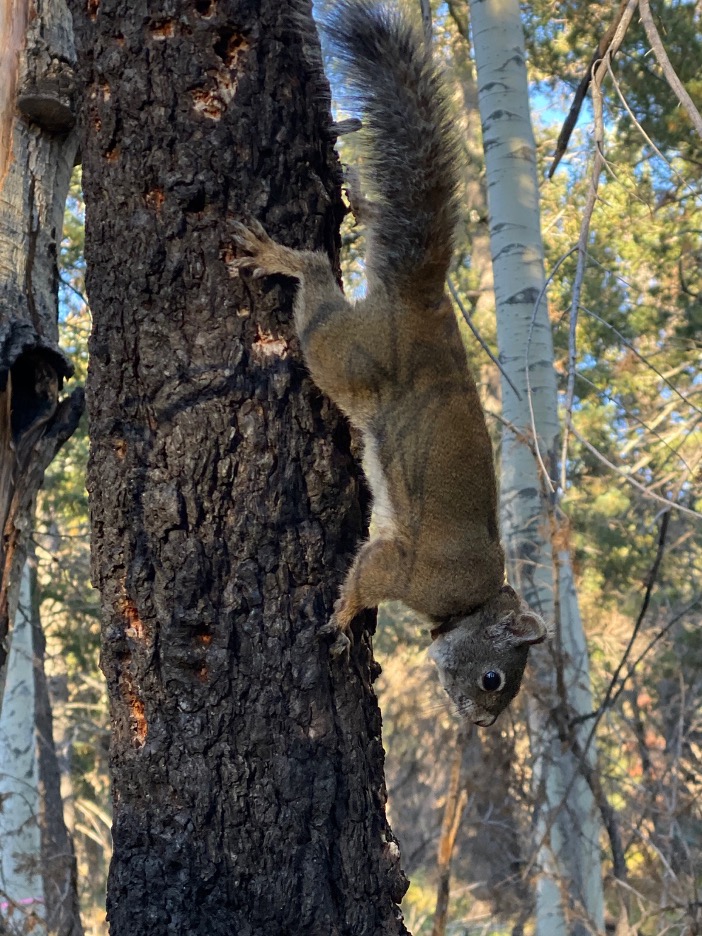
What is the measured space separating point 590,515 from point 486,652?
995cm

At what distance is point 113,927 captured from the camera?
6.97ft

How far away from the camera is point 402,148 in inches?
115

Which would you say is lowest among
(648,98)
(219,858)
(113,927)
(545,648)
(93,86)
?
(113,927)

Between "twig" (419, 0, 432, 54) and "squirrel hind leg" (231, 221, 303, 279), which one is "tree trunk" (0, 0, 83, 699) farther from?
"twig" (419, 0, 432, 54)

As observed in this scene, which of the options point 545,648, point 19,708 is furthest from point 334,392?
point 19,708

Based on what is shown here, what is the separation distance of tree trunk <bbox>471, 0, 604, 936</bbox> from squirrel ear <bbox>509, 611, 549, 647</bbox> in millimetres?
1897

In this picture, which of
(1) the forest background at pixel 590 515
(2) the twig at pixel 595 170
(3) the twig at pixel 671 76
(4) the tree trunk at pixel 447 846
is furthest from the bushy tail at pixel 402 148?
(1) the forest background at pixel 590 515

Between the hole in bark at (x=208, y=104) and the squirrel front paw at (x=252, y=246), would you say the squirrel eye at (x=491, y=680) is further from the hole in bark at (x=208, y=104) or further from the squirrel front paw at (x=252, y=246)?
the hole in bark at (x=208, y=104)

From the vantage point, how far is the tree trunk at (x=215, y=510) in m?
2.10

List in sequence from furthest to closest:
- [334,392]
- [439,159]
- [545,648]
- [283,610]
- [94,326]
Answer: [545,648] < [439,159] < [334,392] < [94,326] < [283,610]

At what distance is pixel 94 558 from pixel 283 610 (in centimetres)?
48

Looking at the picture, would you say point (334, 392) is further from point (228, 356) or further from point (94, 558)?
point (94, 558)

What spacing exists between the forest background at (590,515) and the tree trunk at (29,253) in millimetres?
3087

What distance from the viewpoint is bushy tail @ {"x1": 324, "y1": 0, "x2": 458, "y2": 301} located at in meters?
2.83
